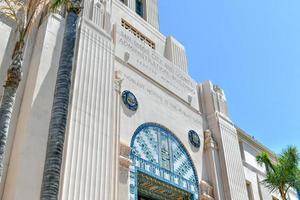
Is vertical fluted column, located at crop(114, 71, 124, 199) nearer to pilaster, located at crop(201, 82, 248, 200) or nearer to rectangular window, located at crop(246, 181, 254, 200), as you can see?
pilaster, located at crop(201, 82, 248, 200)

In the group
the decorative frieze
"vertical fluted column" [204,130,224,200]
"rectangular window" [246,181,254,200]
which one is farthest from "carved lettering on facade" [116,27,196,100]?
"rectangular window" [246,181,254,200]

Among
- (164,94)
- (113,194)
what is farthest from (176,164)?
(113,194)

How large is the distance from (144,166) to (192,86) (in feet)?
23.7

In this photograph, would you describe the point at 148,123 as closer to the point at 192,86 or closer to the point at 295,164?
the point at 192,86

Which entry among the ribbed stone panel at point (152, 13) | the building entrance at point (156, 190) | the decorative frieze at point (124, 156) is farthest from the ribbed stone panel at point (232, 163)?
the ribbed stone panel at point (152, 13)

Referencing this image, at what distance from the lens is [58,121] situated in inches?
341

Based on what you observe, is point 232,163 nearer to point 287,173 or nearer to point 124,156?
point 287,173

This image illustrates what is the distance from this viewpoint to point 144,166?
1423 centimetres

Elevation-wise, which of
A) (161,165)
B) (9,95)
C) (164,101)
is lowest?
(9,95)

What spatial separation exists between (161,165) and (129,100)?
288cm

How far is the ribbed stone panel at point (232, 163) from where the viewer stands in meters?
17.6

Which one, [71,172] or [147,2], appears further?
[147,2]

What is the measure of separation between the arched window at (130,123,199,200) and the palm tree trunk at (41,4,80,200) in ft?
17.3

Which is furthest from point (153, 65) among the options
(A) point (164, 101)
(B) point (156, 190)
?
(B) point (156, 190)
